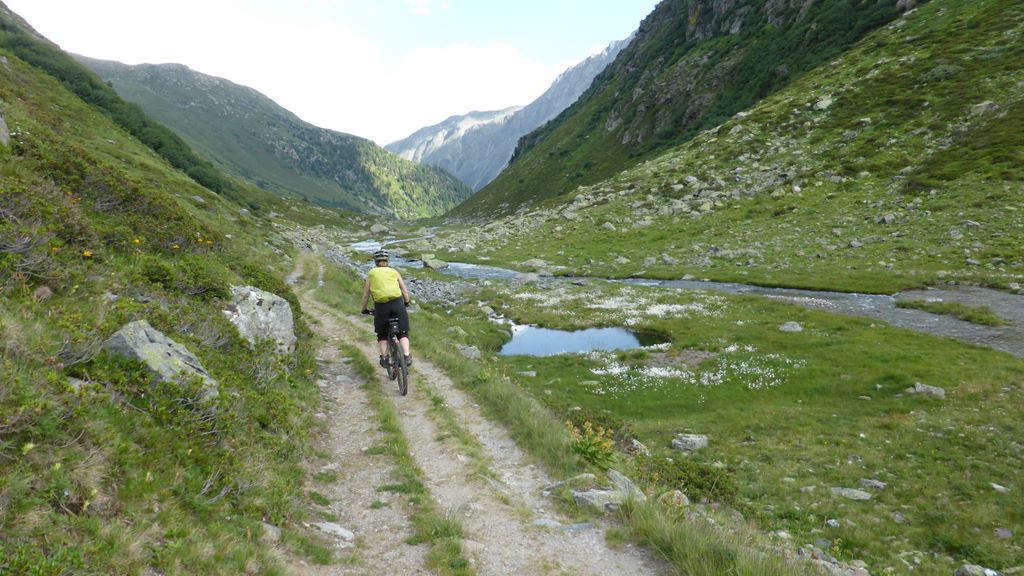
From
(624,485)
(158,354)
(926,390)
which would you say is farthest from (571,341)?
(158,354)

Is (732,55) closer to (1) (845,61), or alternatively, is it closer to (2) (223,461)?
(1) (845,61)

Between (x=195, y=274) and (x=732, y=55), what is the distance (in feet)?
486

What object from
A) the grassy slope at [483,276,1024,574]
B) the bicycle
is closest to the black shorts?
the bicycle

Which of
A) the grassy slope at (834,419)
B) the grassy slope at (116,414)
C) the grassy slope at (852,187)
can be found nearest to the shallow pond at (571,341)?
the grassy slope at (834,419)

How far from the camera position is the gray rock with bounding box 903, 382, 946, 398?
20.0 meters

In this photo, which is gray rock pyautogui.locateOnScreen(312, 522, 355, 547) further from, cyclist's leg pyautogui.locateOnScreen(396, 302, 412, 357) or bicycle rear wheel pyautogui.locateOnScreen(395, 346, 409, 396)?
cyclist's leg pyautogui.locateOnScreen(396, 302, 412, 357)

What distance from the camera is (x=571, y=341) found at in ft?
120

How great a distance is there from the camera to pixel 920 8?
91.0 meters

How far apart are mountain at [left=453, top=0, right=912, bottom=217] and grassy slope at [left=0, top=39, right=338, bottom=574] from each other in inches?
4755

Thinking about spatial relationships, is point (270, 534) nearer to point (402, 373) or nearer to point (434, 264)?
point (402, 373)

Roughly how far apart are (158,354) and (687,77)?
5990 inches

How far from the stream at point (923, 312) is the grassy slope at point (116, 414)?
34.6 m

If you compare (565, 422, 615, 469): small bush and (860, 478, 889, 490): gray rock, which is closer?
(565, 422, 615, 469): small bush

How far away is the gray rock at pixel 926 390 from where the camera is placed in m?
20.0
